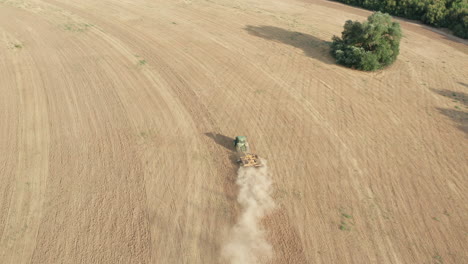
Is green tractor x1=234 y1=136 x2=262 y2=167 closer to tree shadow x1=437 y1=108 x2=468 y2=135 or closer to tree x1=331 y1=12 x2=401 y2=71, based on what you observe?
tree shadow x1=437 y1=108 x2=468 y2=135

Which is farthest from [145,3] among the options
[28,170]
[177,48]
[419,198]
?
[419,198]

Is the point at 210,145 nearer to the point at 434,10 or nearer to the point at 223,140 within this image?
the point at 223,140

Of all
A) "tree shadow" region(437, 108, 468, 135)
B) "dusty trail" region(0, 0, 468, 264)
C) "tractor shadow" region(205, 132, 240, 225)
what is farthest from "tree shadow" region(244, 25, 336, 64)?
"tractor shadow" region(205, 132, 240, 225)

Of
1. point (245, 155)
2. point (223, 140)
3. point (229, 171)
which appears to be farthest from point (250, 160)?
point (223, 140)

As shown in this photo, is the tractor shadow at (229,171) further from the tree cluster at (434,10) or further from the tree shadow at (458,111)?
the tree cluster at (434,10)

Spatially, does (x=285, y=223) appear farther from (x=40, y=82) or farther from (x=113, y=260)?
(x=40, y=82)

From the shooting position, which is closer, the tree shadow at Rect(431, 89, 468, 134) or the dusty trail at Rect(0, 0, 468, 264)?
the dusty trail at Rect(0, 0, 468, 264)
